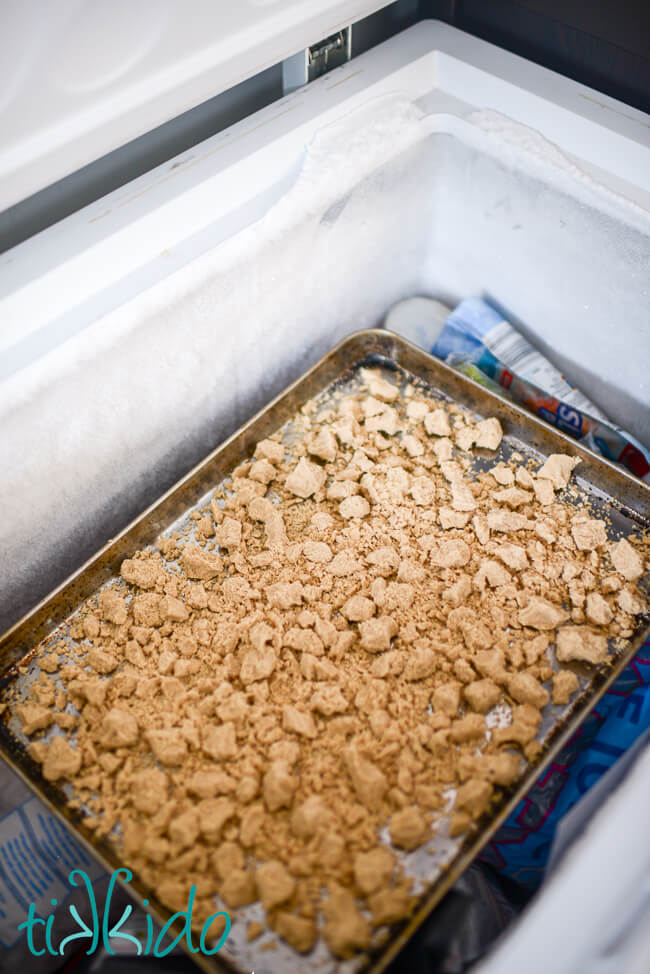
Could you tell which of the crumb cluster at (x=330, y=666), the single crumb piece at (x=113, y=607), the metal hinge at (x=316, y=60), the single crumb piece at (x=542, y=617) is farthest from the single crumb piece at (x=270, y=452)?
the metal hinge at (x=316, y=60)

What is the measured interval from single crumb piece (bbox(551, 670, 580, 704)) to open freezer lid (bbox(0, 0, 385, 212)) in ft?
2.18

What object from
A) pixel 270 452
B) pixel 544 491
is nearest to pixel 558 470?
pixel 544 491

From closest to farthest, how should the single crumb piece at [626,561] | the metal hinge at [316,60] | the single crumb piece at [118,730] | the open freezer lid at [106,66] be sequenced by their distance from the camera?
the open freezer lid at [106,66], the single crumb piece at [118,730], the single crumb piece at [626,561], the metal hinge at [316,60]

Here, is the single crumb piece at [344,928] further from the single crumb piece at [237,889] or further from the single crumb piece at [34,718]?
the single crumb piece at [34,718]

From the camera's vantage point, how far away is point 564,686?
671 mm

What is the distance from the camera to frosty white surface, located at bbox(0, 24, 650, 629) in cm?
71

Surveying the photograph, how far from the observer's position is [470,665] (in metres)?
0.69

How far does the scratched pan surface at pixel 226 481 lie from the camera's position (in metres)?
0.56

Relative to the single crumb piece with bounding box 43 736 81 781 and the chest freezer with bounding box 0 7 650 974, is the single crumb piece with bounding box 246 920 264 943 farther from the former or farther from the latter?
the chest freezer with bounding box 0 7 650 974

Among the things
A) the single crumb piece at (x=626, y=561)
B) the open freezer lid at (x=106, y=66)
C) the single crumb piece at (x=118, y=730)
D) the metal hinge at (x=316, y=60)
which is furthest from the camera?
the metal hinge at (x=316, y=60)

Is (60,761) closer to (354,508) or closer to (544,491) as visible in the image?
(354,508)

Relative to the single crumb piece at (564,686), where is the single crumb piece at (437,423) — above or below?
above

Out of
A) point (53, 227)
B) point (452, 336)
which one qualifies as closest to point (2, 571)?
point (53, 227)

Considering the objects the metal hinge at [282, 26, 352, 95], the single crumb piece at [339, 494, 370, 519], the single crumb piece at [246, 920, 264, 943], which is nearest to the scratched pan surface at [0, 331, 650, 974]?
the single crumb piece at [246, 920, 264, 943]
